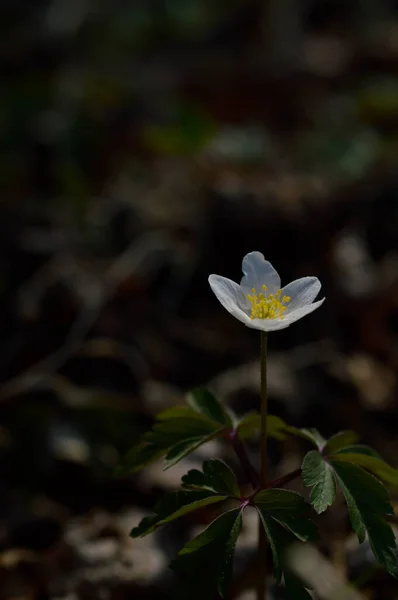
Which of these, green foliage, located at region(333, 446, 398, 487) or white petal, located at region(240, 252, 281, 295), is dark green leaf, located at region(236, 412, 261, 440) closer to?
green foliage, located at region(333, 446, 398, 487)

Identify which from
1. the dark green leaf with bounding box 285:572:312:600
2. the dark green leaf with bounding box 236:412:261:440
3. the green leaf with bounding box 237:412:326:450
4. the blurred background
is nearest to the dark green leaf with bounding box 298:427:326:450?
the green leaf with bounding box 237:412:326:450

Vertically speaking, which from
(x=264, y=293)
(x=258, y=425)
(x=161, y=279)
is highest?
(x=264, y=293)

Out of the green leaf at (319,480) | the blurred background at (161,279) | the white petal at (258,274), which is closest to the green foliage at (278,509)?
the green leaf at (319,480)

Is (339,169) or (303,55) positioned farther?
(303,55)

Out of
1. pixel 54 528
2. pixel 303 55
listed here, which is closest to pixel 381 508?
pixel 54 528

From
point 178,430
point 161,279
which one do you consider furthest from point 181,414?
point 161,279

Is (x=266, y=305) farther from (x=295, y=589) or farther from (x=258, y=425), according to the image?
(x=295, y=589)

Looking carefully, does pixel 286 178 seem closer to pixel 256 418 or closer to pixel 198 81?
pixel 198 81
